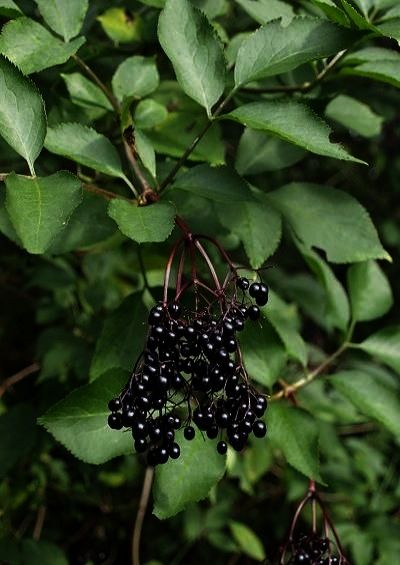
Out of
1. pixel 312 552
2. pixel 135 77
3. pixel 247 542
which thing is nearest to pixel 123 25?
pixel 135 77

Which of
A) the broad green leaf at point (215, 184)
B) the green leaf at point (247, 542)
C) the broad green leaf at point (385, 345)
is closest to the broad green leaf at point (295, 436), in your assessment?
the broad green leaf at point (385, 345)

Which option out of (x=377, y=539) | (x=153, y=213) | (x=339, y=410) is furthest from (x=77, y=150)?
(x=377, y=539)

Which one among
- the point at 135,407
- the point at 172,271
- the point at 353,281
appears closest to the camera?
the point at 135,407

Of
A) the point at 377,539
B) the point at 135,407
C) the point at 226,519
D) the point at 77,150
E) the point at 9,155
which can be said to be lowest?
the point at 226,519

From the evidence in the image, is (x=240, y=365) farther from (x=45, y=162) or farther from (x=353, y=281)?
(x=45, y=162)

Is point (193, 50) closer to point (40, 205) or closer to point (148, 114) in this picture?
point (148, 114)

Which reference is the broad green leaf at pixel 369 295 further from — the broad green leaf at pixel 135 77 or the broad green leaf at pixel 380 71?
the broad green leaf at pixel 135 77
